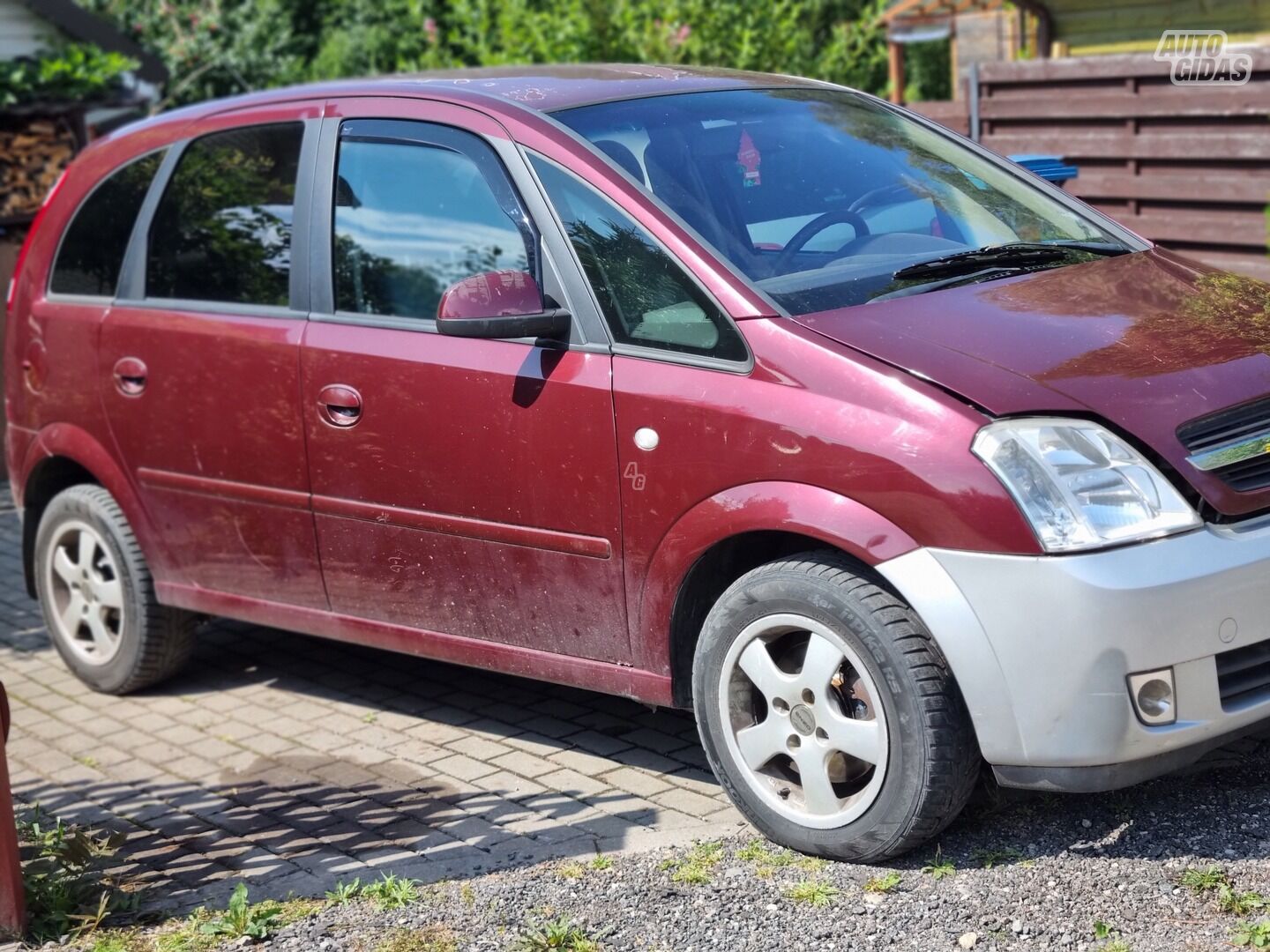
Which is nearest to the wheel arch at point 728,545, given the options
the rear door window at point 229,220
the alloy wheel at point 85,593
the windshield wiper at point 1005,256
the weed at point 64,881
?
the windshield wiper at point 1005,256

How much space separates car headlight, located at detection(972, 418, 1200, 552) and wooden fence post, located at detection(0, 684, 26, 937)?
7.69 feet

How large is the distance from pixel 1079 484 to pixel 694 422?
949mm

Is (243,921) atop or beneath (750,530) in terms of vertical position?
beneath

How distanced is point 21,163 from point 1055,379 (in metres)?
11.4

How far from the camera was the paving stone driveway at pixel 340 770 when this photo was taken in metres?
4.28

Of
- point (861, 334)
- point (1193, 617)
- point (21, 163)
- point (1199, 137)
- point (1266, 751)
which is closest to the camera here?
point (1193, 617)

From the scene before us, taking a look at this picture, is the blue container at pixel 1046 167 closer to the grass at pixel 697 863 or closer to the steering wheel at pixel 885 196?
the steering wheel at pixel 885 196

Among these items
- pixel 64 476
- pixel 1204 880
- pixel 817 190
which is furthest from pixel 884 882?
pixel 64 476

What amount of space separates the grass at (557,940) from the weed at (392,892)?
369mm

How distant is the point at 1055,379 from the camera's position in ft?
11.9

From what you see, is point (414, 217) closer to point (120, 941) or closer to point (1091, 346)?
point (1091, 346)

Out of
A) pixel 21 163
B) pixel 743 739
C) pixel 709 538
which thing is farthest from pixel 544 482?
pixel 21 163

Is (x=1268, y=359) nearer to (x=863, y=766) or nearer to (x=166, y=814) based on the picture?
(x=863, y=766)

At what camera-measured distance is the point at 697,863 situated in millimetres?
3939
